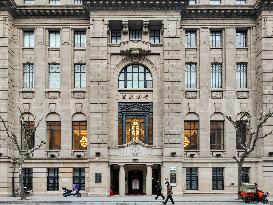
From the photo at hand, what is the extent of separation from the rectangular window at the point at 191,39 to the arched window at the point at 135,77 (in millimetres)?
4939

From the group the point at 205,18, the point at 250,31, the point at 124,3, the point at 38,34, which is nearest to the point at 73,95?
the point at 38,34

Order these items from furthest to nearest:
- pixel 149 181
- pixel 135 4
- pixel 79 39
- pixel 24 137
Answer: pixel 79 39 → pixel 24 137 → pixel 135 4 → pixel 149 181

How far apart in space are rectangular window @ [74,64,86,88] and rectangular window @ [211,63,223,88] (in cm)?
1252

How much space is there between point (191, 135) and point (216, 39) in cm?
979

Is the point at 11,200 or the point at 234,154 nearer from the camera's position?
the point at 11,200

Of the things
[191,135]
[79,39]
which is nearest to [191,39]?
[191,135]

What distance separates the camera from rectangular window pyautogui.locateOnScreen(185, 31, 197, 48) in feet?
174

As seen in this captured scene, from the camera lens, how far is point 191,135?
52.0 metres

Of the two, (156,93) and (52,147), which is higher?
(156,93)

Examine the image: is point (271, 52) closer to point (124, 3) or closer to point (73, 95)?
point (124, 3)

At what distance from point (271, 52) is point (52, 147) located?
2266 centimetres

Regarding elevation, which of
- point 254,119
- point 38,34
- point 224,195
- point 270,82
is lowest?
point 224,195

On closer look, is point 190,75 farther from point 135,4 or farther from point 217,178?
point 217,178

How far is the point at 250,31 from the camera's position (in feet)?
172
